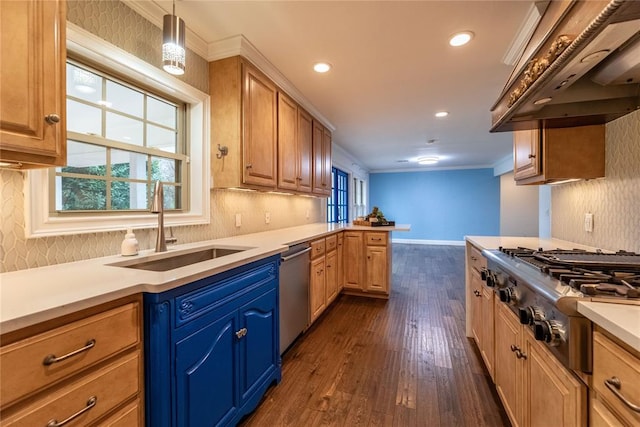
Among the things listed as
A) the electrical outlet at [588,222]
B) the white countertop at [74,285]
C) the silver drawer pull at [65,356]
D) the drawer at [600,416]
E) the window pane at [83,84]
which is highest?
the window pane at [83,84]

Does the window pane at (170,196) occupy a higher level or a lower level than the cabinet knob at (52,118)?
lower

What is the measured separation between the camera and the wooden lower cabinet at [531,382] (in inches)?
34.3

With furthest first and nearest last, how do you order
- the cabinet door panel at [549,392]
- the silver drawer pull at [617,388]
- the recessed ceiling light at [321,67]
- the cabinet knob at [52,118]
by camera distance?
1. the recessed ceiling light at [321,67]
2. the cabinet knob at [52,118]
3. the cabinet door panel at [549,392]
4. the silver drawer pull at [617,388]

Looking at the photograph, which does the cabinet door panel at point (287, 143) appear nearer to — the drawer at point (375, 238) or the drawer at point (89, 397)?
the drawer at point (375, 238)

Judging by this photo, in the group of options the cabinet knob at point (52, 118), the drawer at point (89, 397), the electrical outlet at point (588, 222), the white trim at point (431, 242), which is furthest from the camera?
the white trim at point (431, 242)

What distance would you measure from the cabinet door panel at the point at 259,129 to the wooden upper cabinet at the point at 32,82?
120 cm

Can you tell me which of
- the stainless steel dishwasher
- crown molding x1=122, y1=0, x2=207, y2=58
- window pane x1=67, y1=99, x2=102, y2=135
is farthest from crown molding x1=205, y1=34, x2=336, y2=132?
the stainless steel dishwasher

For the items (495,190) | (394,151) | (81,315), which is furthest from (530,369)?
(495,190)

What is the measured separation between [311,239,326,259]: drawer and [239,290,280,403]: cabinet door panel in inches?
35.8

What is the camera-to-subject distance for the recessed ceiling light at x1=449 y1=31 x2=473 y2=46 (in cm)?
196

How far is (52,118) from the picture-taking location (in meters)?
1.00

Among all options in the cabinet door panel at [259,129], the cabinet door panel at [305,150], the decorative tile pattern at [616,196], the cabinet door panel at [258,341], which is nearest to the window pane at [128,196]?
the cabinet door panel at [259,129]

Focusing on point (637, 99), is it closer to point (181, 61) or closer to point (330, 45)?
point (330, 45)

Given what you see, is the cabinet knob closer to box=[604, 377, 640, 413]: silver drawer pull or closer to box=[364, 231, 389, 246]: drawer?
box=[604, 377, 640, 413]: silver drawer pull
